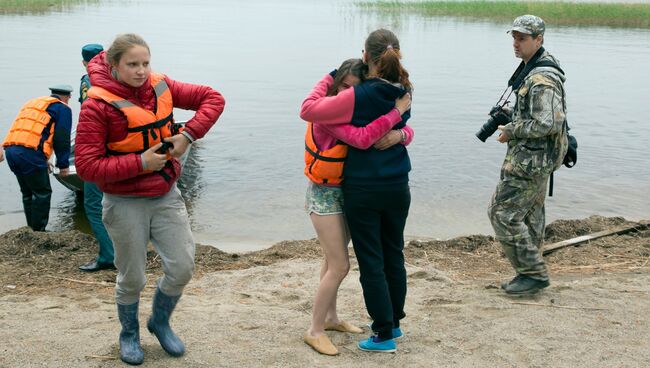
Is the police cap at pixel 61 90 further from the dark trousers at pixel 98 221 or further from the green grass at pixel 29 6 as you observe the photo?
the green grass at pixel 29 6

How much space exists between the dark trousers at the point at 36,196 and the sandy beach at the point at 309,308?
2.85ft

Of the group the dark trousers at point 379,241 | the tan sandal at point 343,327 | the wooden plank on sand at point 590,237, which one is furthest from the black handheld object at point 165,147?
the wooden plank on sand at point 590,237

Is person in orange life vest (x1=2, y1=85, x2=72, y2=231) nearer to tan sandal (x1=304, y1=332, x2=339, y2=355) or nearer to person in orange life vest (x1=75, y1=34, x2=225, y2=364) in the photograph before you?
person in orange life vest (x1=75, y1=34, x2=225, y2=364)

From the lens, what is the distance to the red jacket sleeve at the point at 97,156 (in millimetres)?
4090

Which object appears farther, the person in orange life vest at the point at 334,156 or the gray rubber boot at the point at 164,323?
the gray rubber boot at the point at 164,323

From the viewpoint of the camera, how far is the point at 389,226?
461 centimetres

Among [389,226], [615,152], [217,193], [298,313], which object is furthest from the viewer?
[615,152]

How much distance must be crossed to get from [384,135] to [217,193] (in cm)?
731

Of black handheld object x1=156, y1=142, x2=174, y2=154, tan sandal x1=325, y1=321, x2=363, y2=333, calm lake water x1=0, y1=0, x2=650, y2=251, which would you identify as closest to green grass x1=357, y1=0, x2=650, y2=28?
calm lake water x1=0, y1=0, x2=650, y2=251

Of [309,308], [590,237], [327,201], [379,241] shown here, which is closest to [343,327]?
[309,308]

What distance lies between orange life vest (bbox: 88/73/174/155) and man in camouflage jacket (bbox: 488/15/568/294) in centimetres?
255

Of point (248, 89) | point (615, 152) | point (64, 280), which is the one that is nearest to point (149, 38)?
point (248, 89)

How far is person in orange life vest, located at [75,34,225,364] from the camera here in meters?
4.11

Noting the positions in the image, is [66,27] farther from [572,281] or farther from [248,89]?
[572,281]
